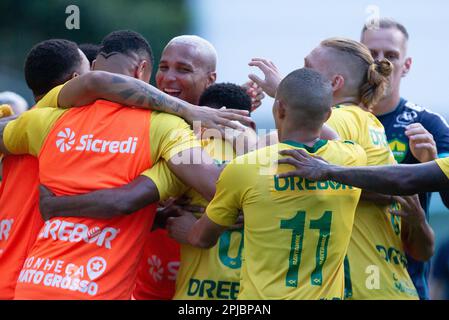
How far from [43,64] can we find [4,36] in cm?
1562

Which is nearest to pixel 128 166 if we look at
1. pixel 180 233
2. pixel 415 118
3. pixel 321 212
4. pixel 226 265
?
pixel 180 233

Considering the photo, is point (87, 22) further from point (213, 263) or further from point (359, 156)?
point (359, 156)

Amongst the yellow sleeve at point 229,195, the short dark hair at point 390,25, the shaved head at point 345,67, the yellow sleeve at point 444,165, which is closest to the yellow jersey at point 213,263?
the yellow sleeve at point 229,195

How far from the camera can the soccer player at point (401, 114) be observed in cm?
712

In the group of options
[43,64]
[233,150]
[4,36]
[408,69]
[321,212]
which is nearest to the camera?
[321,212]

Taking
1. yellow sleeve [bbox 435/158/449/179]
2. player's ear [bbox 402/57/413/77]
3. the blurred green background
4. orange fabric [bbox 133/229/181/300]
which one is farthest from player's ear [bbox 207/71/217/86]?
the blurred green background

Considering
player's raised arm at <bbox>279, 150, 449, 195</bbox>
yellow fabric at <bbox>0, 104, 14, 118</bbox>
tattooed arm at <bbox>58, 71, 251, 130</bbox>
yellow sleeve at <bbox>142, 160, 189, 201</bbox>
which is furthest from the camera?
yellow fabric at <bbox>0, 104, 14, 118</bbox>

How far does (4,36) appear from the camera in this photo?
21.4 m

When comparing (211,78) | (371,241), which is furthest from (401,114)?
(371,241)

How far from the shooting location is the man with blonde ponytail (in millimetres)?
5984

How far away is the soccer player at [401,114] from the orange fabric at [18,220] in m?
2.75

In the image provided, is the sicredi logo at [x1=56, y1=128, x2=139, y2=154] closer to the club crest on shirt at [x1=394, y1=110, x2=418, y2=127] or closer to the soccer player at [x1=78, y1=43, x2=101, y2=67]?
the soccer player at [x1=78, y1=43, x2=101, y2=67]

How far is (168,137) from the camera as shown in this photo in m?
5.75

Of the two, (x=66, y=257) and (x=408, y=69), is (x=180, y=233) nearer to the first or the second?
(x=66, y=257)
